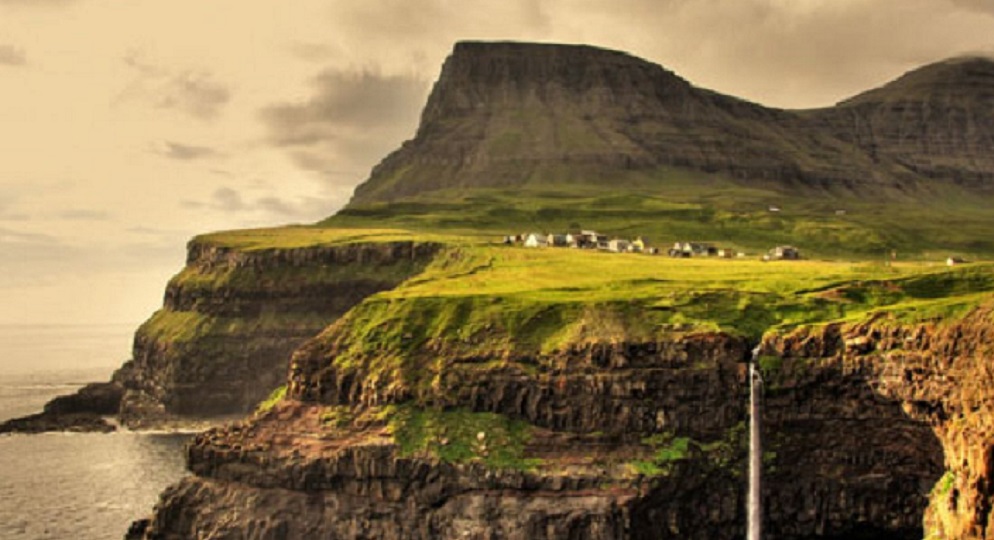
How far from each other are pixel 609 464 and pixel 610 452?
2.10 m

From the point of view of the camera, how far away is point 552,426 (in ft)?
402

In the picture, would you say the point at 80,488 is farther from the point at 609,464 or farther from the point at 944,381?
the point at 944,381

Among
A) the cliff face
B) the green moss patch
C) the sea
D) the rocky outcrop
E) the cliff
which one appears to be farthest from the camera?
the sea

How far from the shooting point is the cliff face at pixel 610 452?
113812 mm

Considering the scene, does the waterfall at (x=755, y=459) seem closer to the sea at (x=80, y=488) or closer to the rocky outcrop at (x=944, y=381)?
the rocky outcrop at (x=944, y=381)

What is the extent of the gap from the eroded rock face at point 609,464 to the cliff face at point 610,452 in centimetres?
16

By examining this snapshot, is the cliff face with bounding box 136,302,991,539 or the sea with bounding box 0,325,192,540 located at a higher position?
the cliff face with bounding box 136,302,991,539

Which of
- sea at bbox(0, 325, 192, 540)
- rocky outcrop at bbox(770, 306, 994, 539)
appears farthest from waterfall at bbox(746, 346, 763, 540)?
sea at bbox(0, 325, 192, 540)

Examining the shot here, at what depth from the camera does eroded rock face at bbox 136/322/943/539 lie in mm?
114438

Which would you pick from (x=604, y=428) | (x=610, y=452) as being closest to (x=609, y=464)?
(x=610, y=452)

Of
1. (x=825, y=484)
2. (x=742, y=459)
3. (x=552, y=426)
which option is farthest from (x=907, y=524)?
(x=552, y=426)

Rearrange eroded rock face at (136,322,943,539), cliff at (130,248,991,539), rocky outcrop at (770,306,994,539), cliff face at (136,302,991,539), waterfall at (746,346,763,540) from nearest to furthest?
rocky outcrop at (770,306,994,539) < cliff face at (136,302,991,539) < cliff at (130,248,991,539) < eroded rock face at (136,322,943,539) < waterfall at (746,346,763,540)

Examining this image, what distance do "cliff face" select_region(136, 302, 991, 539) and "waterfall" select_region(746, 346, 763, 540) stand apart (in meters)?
1.22

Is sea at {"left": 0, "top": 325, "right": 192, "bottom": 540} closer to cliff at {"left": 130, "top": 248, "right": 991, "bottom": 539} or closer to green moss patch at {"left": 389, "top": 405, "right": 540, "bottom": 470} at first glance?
cliff at {"left": 130, "top": 248, "right": 991, "bottom": 539}
